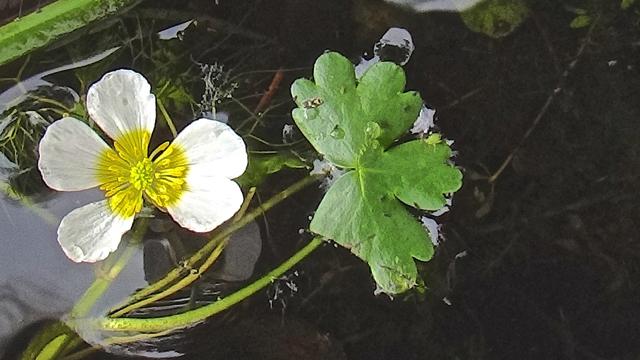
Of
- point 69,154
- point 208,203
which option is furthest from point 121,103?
point 208,203

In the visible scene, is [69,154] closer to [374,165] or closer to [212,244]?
[212,244]

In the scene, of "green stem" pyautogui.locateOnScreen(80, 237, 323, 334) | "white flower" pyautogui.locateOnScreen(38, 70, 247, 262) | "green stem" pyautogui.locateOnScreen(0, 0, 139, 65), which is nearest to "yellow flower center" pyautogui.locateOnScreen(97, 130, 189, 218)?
"white flower" pyautogui.locateOnScreen(38, 70, 247, 262)

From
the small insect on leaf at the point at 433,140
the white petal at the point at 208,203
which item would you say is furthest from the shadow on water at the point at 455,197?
the white petal at the point at 208,203

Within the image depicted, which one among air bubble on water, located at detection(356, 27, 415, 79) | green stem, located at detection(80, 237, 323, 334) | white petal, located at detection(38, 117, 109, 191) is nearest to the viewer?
white petal, located at detection(38, 117, 109, 191)

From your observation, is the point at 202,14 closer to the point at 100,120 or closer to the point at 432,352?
the point at 100,120

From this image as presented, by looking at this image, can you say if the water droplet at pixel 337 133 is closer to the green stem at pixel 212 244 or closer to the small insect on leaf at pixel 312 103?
the small insect on leaf at pixel 312 103

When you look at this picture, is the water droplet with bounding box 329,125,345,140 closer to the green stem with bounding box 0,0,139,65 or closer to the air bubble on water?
the air bubble on water

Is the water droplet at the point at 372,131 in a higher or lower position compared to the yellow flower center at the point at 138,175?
lower
